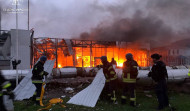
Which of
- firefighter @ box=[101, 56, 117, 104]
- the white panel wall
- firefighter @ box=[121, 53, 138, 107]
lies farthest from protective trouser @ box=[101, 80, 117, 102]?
the white panel wall

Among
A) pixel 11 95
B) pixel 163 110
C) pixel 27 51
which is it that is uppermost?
pixel 27 51

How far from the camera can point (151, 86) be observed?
7.04 meters

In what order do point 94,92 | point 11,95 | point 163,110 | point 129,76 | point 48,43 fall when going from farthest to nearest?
point 48,43, point 94,92, point 129,76, point 163,110, point 11,95

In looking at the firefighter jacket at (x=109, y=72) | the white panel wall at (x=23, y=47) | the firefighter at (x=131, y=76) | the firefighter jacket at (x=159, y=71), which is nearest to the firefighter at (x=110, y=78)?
the firefighter jacket at (x=109, y=72)

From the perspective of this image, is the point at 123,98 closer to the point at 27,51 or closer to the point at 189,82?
the point at 189,82

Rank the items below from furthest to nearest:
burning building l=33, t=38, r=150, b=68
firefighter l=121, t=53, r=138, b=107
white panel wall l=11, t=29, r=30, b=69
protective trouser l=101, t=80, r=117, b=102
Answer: burning building l=33, t=38, r=150, b=68, white panel wall l=11, t=29, r=30, b=69, protective trouser l=101, t=80, r=117, b=102, firefighter l=121, t=53, r=138, b=107

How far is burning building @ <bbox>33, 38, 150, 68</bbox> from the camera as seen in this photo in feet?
61.0

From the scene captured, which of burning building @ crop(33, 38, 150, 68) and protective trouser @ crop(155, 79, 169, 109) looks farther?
burning building @ crop(33, 38, 150, 68)

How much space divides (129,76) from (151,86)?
2.47 m

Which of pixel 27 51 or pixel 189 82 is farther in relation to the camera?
pixel 27 51

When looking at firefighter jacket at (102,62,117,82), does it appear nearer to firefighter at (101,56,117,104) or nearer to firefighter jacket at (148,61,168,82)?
firefighter at (101,56,117,104)

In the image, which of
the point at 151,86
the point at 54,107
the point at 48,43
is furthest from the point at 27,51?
the point at 151,86

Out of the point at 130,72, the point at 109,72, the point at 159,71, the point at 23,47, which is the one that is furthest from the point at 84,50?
the point at 159,71

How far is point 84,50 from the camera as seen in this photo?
20.5 m
